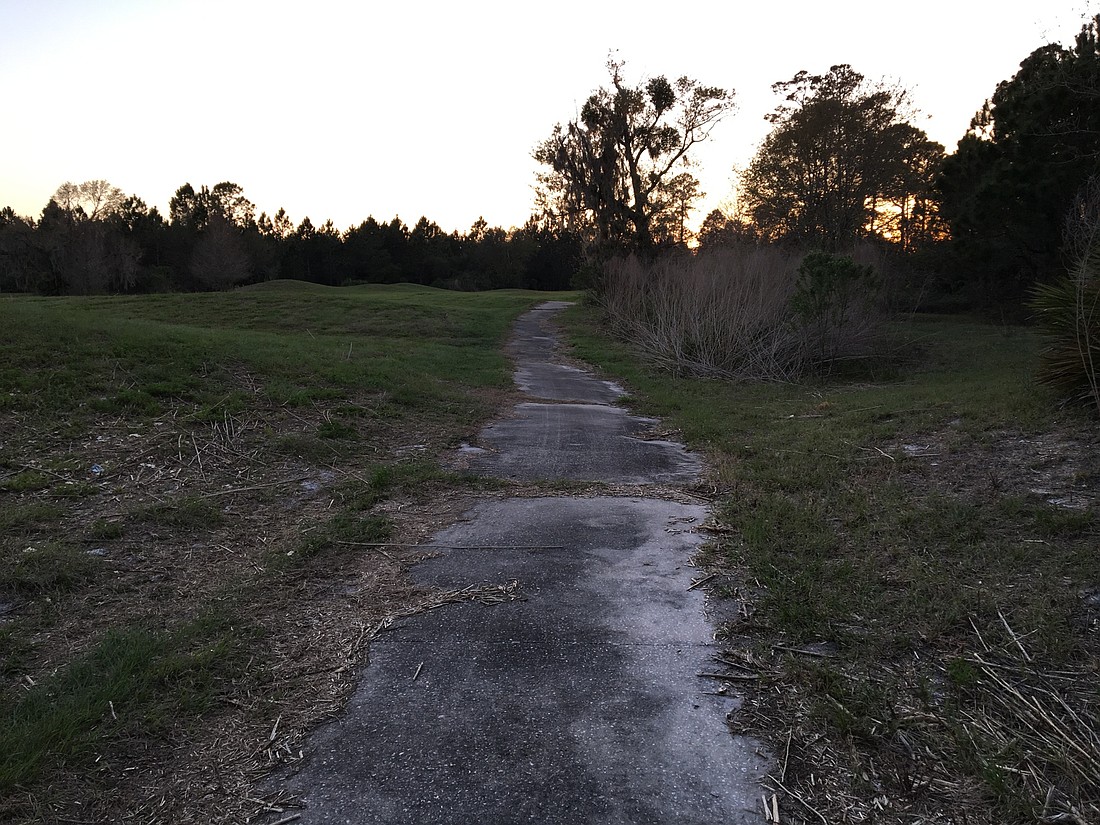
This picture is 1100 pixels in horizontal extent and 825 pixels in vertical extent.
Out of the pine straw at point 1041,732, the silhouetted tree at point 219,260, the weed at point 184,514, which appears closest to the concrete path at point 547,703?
the pine straw at point 1041,732

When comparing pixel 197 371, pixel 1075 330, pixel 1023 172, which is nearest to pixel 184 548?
pixel 197 371

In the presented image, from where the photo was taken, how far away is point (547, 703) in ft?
8.80

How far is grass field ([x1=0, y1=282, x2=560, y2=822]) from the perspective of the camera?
2.40 meters

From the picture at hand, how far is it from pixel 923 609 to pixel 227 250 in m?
52.3

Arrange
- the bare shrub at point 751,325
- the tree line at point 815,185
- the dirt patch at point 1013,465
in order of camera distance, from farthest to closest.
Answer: the tree line at point 815,185, the bare shrub at point 751,325, the dirt patch at point 1013,465

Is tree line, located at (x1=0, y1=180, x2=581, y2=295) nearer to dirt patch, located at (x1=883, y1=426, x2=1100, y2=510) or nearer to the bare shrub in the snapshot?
the bare shrub

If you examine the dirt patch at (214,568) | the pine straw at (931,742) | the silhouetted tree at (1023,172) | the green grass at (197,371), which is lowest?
the pine straw at (931,742)

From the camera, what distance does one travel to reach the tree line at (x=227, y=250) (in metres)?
46.6

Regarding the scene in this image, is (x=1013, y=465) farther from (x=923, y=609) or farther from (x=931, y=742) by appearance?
(x=931, y=742)

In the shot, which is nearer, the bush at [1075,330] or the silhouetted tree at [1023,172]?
the bush at [1075,330]

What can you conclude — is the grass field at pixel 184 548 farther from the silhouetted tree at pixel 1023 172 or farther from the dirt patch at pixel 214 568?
the silhouetted tree at pixel 1023 172

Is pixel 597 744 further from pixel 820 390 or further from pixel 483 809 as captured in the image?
pixel 820 390

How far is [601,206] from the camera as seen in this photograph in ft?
94.7

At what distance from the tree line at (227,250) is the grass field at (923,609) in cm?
3683
